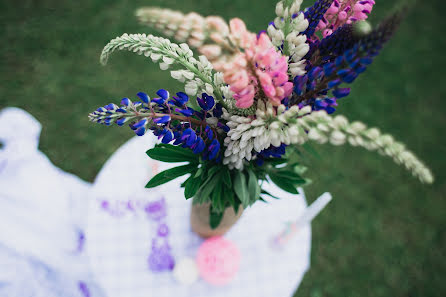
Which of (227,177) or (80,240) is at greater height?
(227,177)

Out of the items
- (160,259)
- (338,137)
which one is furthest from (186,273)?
(338,137)

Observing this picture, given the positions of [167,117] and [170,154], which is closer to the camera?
[167,117]

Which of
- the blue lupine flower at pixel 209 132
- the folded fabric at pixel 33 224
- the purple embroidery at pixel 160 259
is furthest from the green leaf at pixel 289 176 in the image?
the folded fabric at pixel 33 224

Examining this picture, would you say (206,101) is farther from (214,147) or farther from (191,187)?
(191,187)

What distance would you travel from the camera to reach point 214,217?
100 cm

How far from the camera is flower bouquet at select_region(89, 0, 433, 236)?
1.65ft

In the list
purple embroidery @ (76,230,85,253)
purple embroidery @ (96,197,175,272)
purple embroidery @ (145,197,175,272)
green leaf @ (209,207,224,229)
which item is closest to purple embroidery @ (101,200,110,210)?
purple embroidery @ (96,197,175,272)

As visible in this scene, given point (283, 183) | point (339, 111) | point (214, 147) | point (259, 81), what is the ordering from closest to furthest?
point (259, 81)
point (214, 147)
point (283, 183)
point (339, 111)

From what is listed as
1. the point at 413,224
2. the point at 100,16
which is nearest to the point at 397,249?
the point at 413,224

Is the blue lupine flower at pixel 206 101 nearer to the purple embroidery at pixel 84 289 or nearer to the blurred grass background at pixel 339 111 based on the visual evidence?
the purple embroidery at pixel 84 289

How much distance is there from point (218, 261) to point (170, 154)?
509 mm

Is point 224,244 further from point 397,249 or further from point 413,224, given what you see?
point 413,224

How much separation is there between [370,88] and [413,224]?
120 cm

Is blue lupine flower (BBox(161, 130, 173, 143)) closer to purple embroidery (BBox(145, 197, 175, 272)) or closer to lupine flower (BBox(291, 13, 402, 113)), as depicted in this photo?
lupine flower (BBox(291, 13, 402, 113))
